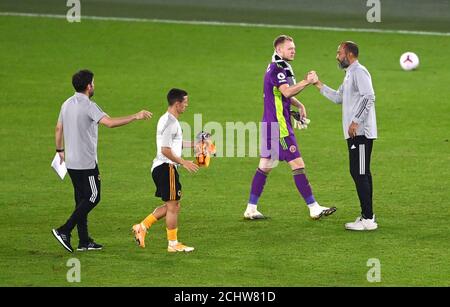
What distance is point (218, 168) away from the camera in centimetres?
1934

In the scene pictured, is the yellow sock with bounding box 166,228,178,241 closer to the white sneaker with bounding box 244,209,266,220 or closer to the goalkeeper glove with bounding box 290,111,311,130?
the white sneaker with bounding box 244,209,266,220

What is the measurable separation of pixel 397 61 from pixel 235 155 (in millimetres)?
11867

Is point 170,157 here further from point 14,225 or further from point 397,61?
point 397,61

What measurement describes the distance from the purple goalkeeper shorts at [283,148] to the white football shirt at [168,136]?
2.10 meters

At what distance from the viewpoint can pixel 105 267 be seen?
12.8 m

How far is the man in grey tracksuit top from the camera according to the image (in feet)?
47.5

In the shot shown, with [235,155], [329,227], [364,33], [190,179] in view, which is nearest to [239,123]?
[235,155]

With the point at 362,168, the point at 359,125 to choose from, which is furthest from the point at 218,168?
the point at 359,125

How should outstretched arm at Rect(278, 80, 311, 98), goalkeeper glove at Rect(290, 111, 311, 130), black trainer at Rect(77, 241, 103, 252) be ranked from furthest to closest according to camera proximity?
goalkeeper glove at Rect(290, 111, 311, 130) < outstretched arm at Rect(278, 80, 311, 98) < black trainer at Rect(77, 241, 103, 252)

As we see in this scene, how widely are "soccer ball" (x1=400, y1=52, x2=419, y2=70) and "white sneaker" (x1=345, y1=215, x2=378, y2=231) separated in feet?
50.7

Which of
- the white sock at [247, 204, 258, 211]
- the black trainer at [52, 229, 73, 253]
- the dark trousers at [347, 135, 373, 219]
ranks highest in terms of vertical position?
the dark trousers at [347, 135, 373, 219]

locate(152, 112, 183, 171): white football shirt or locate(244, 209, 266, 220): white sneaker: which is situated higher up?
locate(152, 112, 183, 171): white football shirt

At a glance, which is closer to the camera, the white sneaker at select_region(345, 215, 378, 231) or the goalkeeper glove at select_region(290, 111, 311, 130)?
the white sneaker at select_region(345, 215, 378, 231)

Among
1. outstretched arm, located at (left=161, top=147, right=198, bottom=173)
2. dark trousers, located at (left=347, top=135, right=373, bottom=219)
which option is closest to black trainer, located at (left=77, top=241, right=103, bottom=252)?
outstretched arm, located at (left=161, top=147, right=198, bottom=173)
